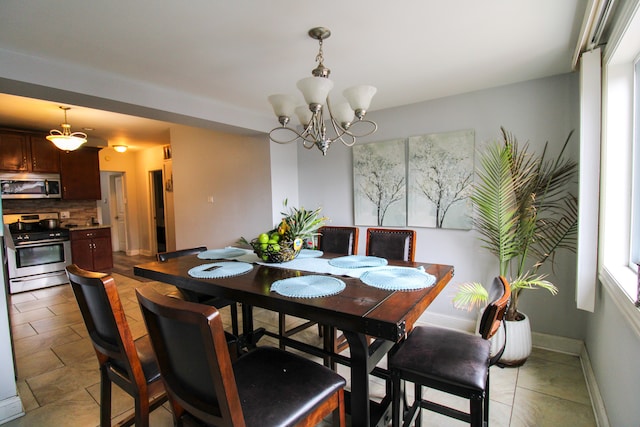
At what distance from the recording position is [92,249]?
5.37 metres

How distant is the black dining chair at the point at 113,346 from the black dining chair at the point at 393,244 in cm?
172

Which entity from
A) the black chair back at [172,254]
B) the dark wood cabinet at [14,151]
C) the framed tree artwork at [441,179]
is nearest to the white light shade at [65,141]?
the dark wood cabinet at [14,151]

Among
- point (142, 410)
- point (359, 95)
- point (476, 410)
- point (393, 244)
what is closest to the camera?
point (476, 410)

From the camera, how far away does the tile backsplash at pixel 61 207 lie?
197 inches

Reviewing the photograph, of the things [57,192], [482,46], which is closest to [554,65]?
[482,46]

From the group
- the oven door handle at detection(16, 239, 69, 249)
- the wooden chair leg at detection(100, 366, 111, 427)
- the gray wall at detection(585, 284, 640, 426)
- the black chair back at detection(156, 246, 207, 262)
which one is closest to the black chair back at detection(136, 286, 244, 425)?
the wooden chair leg at detection(100, 366, 111, 427)

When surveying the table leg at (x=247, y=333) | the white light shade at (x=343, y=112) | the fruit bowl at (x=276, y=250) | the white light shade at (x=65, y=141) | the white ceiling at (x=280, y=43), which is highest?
the white ceiling at (x=280, y=43)

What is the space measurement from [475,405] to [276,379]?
798 millimetres

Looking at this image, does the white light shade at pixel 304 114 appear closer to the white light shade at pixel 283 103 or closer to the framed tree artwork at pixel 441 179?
the white light shade at pixel 283 103

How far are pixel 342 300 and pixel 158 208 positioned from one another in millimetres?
6694

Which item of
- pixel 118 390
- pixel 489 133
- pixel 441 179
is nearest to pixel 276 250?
pixel 118 390

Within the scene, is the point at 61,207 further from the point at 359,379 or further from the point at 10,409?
the point at 359,379

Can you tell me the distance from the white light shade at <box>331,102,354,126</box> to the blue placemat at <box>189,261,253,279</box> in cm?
113

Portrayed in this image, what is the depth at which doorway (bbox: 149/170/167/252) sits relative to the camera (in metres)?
6.89
